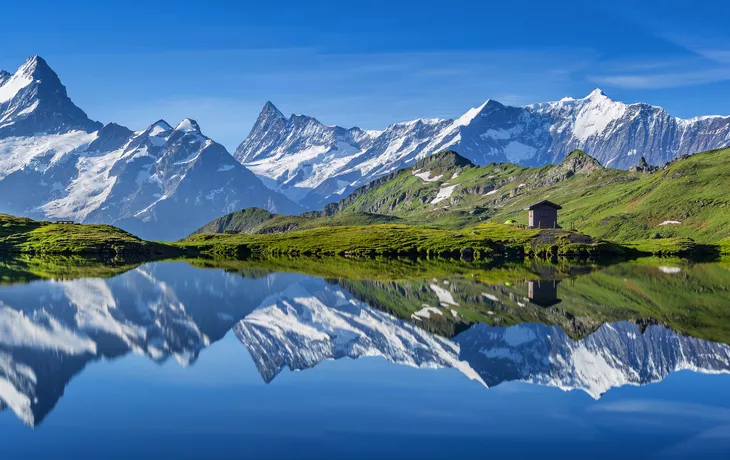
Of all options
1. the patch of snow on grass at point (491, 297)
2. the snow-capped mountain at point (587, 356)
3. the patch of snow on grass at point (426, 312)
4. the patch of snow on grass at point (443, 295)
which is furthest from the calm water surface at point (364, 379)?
the patch of snow on grass at point (491, 297)

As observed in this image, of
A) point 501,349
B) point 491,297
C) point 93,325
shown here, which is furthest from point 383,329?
point 491,297

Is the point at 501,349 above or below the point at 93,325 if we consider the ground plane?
below

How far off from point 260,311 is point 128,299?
598 inches

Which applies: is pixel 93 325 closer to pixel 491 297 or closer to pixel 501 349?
pixel 501 349

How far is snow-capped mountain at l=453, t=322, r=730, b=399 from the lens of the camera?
34.5 meters

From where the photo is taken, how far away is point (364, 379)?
34875 millimetres

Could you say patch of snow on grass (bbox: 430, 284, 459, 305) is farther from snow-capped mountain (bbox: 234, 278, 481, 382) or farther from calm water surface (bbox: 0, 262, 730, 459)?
snow-capped mountain (bbox: 234, 278, 481, 382)

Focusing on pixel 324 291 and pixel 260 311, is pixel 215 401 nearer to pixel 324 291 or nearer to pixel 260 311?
pixel 260 311

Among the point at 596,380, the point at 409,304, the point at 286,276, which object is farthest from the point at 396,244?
the point at 596,380

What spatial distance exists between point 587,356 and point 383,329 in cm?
1551

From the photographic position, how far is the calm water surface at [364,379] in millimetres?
24969

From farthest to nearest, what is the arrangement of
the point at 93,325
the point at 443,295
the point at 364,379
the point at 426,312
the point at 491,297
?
the point at 443,295 < the point at 491,297 < the point at 426,312 < the point at 93,325 < the point at 364,379

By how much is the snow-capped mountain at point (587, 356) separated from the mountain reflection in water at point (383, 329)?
10 cm

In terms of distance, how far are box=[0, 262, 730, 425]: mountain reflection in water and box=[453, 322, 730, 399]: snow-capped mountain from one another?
0.33 feet
